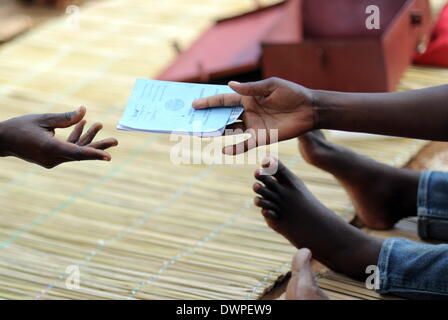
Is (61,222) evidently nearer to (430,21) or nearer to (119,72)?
(119,72)

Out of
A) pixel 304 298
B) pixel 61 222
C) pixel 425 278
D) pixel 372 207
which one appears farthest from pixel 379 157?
pixel 304 298

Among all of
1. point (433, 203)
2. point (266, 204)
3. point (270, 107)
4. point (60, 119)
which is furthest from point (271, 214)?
point (60, 119)

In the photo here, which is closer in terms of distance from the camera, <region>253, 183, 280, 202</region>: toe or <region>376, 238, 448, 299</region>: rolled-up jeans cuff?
<region>376, 238, 448, 299</region>: rolled-up jeans cuff

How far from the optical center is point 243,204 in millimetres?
1826

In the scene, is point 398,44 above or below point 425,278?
above

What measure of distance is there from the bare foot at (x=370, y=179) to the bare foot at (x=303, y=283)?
0.49 metres

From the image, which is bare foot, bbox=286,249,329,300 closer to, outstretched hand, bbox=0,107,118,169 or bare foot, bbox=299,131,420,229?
outstretched hand, bbox=0,107,118,169

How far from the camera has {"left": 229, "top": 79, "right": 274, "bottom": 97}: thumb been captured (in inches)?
52.1

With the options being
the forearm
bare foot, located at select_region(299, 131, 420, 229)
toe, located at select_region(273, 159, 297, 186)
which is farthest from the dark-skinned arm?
bare foot, located at select_region(299, 131, 420, 229)

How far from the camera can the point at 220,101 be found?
1359 millimetres

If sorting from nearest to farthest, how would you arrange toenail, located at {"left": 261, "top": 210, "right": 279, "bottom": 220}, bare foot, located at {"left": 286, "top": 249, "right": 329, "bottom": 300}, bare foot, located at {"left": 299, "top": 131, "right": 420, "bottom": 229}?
1. bare foot, located at {"left": 286, "top": 249, "right": 329, "bottom": 300}
2. toenail, located at {"left": 261, "top": 210, "right": 279, "bottom": 220}
3. bare foot, located at {"left": 299, "top": 131, "right": 420, "bottom": 229}

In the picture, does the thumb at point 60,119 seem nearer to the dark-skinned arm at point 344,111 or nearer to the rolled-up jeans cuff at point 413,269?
the dark-skinned arm at point 344,111

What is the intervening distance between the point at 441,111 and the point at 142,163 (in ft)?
3.04

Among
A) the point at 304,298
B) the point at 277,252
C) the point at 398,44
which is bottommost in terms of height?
the point at 277,252
